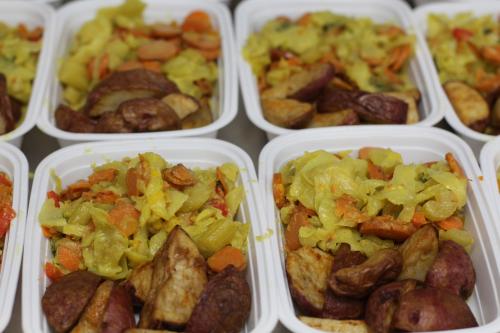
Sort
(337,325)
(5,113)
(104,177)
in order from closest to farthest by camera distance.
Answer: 1. (337,325)
2. (104,177)
3. (5,113)

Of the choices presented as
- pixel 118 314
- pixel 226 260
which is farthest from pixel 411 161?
pixel 118 314

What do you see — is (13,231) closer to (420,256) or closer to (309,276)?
(309,276)

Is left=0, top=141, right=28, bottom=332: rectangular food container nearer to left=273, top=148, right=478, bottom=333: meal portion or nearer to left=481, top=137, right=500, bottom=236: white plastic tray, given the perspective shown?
left=273, top=148, right=478, bottom=333: meal portion

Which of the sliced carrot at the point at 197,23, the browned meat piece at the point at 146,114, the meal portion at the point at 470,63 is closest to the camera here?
the browned meat piece at the point at 146,114

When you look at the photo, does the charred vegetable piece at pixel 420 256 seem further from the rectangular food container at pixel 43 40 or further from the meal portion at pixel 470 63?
the rectangular food container at pixel 43 40

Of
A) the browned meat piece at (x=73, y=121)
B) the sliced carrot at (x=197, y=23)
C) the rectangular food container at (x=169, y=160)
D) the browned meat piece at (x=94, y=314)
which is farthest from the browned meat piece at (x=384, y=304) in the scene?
the sliced carrot at (x=197, y=23)

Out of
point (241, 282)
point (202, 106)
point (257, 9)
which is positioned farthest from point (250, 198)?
point (257, 9)

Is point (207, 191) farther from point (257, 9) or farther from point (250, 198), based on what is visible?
point (257, 9)

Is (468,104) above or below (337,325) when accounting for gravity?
above
